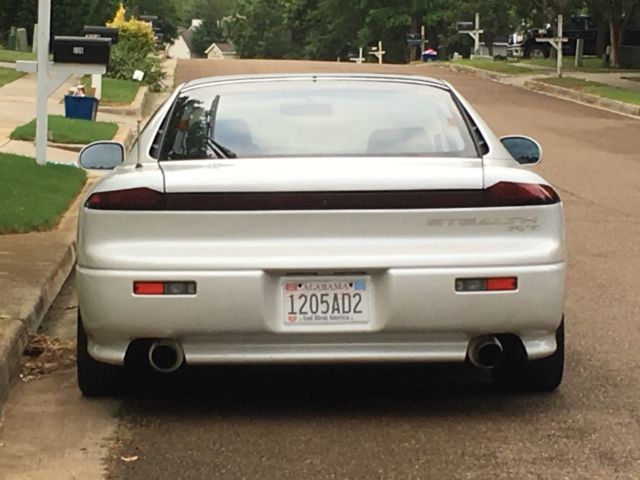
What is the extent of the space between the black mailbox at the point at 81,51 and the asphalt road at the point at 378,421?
7.20 meters

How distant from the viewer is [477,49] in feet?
166

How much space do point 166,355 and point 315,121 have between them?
1.35 meters

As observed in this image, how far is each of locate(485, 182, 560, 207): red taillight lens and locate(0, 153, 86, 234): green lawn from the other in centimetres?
520

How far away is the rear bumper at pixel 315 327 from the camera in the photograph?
5.04 m

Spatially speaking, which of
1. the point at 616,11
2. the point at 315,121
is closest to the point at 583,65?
the point at 616,11

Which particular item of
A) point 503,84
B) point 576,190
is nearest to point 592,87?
point 503,84

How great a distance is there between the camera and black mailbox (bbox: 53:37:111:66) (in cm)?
1316

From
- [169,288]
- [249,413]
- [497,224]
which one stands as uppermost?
[497,224]

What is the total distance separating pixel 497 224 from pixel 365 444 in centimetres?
104

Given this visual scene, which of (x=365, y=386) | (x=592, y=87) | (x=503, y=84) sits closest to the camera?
(x=365, y=386)

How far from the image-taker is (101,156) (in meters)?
6.58

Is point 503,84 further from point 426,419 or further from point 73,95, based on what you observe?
point 426,419

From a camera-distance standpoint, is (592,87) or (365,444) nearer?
(365,444)

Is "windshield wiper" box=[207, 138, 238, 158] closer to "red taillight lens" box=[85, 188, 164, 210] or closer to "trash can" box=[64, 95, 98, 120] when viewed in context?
"red taillight lens" box=[85, 188, 164, 210]
